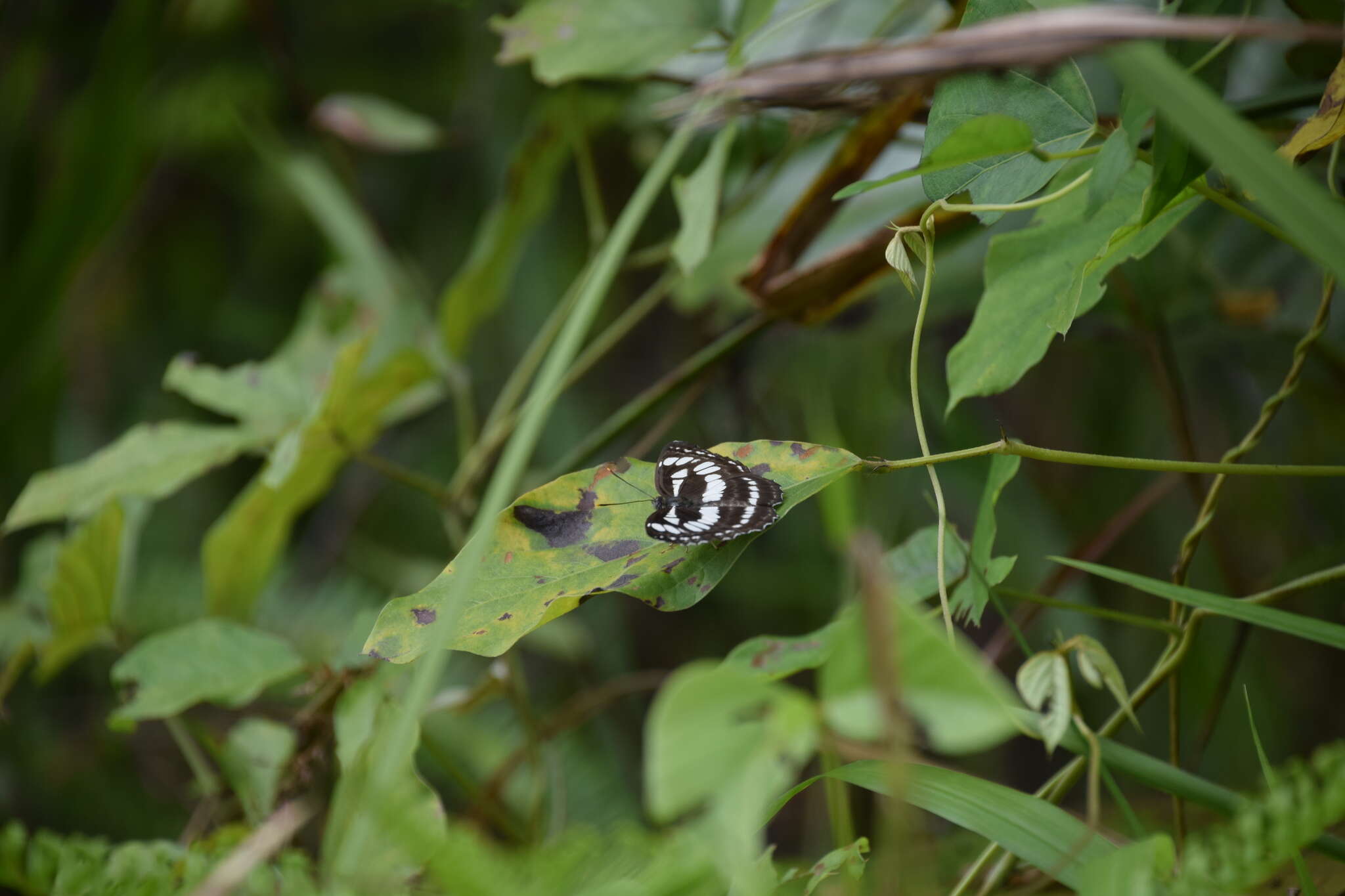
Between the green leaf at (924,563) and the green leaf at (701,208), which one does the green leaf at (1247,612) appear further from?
the green leaf at (701,208)

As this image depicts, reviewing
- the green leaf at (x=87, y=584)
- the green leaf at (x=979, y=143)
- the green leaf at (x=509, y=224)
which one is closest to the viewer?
the green leaf at (x=979, y=143)

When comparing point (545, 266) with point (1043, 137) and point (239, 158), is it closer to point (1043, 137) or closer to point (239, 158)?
point (239, 158)

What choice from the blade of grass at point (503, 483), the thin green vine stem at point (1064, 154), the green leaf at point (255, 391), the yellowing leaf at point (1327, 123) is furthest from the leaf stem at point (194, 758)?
the yellowing leaf at point (1327, 123)

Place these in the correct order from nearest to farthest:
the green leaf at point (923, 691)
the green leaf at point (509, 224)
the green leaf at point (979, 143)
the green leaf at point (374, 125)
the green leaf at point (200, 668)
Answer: the green leaf at point (923, 691) < the green leaf at point (979, 143) < the green leaf at point (200, 668) < the green leaf at point (509, 224) < the green leaf at point (374, 125)

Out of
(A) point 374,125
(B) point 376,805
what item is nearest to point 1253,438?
(B) point 376,805

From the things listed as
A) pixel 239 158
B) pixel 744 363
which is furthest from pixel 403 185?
pixel 744 363

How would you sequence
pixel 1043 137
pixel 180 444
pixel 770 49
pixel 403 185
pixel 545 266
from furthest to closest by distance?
1. pixel 403 185
2. pixel 545 266
3. pixel 770 49
4. pixel 180 444
5. pixel 1043 137

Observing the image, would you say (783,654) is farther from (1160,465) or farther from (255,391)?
(255,391)

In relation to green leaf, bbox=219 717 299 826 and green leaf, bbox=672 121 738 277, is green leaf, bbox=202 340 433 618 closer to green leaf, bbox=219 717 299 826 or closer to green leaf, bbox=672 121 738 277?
green leaf, bbox=219 717 299 826
